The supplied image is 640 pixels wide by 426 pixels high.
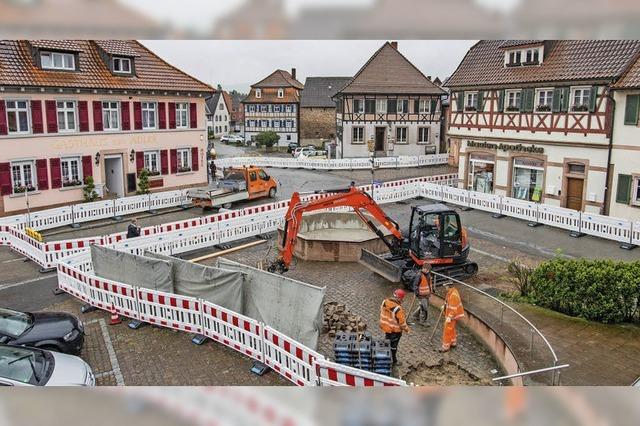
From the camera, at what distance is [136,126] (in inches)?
1057

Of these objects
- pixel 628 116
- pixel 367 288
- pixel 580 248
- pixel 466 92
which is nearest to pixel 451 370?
pixel 367 288

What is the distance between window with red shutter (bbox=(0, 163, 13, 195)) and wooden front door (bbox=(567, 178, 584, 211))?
22.9 meters

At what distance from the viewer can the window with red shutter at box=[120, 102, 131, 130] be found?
26156 millimetres

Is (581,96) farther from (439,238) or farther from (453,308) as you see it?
(453,308)

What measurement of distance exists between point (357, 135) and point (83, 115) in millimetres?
23864

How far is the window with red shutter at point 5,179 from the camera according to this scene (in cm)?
2222

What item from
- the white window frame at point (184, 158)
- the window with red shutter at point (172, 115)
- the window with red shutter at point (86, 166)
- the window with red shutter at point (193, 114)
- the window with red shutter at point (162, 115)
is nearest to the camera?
the window with red shutter at point (86, 166)

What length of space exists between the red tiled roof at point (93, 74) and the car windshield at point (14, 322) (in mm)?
12904

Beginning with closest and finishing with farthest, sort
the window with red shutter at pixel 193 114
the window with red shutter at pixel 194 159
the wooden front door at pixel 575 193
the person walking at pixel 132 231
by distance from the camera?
the person walking at pixel 132 231, the wooden front door at pixel 575 193, the window with red shutter at pixel 193 114, the window with red shutter at pixel 194 159

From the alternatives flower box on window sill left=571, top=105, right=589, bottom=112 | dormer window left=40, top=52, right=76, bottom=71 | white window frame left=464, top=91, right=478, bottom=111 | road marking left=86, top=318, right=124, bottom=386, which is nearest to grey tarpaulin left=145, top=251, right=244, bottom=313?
road marking left=86, top=318, right=124, bottom=386

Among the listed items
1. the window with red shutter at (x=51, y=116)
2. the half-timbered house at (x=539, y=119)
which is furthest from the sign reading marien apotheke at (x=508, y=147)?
the window with red shutter at (x=51, y=116)

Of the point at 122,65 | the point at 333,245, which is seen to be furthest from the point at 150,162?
the point at 333,245

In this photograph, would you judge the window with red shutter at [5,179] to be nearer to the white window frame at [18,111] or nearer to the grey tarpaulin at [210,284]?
the white window frame at [18,111]
